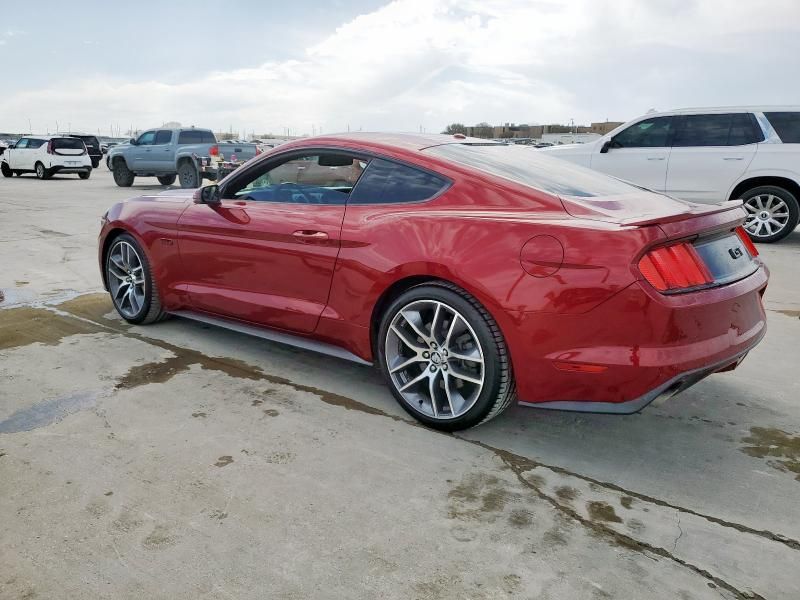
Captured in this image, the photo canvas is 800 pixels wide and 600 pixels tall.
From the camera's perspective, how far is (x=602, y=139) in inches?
402

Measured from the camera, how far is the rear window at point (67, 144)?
75.2 feet

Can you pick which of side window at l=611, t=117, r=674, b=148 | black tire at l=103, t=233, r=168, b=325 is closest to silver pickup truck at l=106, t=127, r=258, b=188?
side window at l=611, t=117, r=674, b=148

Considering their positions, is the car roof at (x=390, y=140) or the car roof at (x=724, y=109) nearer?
the car roof at (x=390, y=140)

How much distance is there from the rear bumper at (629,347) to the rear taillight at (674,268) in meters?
0.05

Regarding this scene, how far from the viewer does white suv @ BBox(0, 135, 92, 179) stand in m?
22.8

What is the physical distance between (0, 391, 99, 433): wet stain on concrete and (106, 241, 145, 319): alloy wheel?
53.3 inches

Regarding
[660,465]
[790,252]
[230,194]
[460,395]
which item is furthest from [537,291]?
[790,252]

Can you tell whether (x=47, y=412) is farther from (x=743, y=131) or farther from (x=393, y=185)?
(x=743, y=131)

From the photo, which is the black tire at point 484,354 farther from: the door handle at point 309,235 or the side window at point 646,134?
the side window at point 646,134

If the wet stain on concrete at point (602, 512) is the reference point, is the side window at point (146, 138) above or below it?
above

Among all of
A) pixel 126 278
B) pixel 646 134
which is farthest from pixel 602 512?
pixel 646 134

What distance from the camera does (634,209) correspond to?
306 centimetres

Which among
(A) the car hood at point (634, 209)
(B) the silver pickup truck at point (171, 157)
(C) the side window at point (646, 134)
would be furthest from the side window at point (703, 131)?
(B) the silver pickup truck at point (171, 157)

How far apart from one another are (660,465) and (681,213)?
1.12 metres
